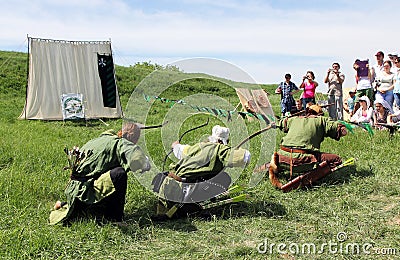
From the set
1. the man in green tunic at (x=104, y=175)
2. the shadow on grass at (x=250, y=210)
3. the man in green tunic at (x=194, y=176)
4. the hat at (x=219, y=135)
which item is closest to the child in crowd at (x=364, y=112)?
the shadow on grass at (x=250, y=210)

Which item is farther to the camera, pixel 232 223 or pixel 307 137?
pixel 307 137

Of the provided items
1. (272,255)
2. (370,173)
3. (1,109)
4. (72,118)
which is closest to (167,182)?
(272,255)

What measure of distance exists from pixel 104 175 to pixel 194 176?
0.91 metres

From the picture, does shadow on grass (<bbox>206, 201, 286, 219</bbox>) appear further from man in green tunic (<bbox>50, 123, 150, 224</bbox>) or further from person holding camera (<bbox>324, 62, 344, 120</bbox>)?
person holding camera (<bbox>324, 62, 344, 120</bbox>)

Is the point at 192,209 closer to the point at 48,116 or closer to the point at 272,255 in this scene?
the point at 272,255

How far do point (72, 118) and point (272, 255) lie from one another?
31.0 ft

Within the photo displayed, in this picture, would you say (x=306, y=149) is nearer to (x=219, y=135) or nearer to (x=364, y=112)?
(x=219, y=135)

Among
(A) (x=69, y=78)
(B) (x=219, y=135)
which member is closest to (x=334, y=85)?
(B) (x=219, y=135)

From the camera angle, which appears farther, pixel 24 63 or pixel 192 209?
pixel 24 63

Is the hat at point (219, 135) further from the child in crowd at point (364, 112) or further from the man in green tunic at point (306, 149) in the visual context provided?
the child in crowd at point (364, 112)

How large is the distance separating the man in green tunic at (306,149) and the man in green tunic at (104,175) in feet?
6.75

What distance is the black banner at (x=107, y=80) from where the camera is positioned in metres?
13.2

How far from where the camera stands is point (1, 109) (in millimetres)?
13211

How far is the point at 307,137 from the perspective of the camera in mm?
5582
